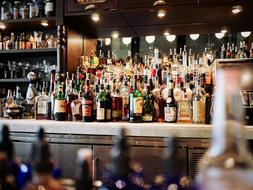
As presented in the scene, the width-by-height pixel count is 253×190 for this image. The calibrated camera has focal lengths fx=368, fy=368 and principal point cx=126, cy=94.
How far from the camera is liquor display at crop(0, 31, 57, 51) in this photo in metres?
3.49

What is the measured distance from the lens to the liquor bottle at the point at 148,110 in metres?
2.71

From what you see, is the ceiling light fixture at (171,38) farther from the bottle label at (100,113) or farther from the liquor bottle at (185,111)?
the bottle label at (100,113)

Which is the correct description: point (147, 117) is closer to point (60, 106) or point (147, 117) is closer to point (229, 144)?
point (60, 106)

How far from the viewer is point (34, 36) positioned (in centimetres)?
363

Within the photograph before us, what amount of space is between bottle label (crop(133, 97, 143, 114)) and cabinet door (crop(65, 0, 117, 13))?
2.72 ft

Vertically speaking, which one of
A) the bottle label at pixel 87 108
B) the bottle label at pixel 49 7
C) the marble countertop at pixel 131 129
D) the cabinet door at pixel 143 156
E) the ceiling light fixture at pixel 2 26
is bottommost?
the cabinet door at pixel 143 156

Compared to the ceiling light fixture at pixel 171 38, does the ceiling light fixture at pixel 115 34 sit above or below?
above

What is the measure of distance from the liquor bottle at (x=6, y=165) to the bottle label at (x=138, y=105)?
196cm

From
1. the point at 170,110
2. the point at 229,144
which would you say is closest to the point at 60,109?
the point at 170,110

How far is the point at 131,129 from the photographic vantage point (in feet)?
7.74

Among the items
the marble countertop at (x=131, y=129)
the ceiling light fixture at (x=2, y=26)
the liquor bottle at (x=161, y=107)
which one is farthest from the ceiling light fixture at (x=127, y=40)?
the marble countertop at (x=131, y=129)

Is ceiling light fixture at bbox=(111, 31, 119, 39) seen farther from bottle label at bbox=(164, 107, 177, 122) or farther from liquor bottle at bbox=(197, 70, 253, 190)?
liquor bottle at bbox=(197, 70, 253, 190)

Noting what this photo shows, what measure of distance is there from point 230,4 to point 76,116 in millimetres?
1436

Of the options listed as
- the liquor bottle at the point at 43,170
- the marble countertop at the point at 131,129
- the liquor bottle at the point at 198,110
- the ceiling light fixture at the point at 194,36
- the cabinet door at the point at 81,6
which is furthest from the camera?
the ceiling light fixture at the point at 194,36
